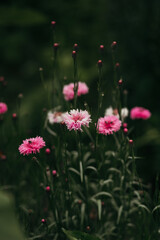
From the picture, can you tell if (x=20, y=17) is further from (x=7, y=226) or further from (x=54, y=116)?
(x=7, y=226)

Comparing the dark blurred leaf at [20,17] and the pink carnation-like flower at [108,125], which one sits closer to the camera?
the pink carnation-like flower at [108,125]

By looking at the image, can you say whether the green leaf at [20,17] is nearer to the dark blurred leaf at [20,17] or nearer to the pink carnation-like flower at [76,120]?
the dark blurred leaf at [20,17]

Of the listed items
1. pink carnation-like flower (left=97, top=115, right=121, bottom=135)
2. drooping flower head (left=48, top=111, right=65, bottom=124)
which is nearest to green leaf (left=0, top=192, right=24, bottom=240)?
pink carnation-like flower (left=97, top=115, right=121, bottom=135)

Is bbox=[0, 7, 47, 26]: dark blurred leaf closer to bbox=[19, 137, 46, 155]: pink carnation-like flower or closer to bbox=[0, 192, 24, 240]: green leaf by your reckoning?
bbox=[19, 137, 46, 155]: pink carnation-like flower

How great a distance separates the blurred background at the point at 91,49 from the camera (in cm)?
158

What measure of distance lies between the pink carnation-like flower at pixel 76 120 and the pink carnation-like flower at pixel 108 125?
0.06 metres

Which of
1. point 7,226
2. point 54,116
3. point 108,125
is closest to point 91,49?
point 54,116

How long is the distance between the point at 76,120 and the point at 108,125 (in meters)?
0.10

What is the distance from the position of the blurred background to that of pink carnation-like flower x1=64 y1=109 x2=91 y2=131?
32 centimetres

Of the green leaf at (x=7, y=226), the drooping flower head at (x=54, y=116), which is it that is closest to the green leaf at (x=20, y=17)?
the drooping flower head at (x=54, y=116)

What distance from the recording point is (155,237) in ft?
2.71

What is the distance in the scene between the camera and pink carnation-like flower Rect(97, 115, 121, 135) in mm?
799

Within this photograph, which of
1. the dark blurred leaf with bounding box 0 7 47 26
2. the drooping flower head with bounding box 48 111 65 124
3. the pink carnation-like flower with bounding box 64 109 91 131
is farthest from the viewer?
the dark blurred leaf with bounding box 0 7 47 26

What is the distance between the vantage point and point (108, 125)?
82 centimetres
